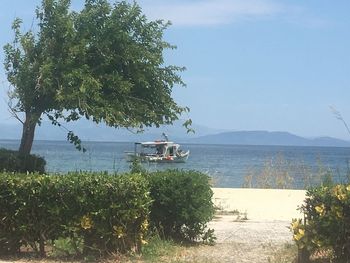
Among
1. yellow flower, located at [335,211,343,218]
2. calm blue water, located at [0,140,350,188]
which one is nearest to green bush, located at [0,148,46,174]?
calm blue water, located at [0,140,350,188]

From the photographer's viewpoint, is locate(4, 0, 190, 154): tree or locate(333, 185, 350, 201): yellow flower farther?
locate(4, 0, 190, 154): tree

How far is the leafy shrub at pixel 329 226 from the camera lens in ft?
23.8

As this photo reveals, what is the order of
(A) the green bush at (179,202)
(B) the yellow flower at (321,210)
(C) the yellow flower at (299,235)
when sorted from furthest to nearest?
(A) the green bush at (179,202) → (C) the yellow flower at (299,235) → (B) the yellow flower at (321,210)

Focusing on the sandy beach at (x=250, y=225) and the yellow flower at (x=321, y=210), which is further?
the sandy beach at (x=250, y=225)

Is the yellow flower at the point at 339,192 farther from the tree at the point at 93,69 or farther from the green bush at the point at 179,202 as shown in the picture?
the tree at the point at 93,69

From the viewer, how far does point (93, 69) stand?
12.6m

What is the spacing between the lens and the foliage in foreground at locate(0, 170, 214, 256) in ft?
25.6

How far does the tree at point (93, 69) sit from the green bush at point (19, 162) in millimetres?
563

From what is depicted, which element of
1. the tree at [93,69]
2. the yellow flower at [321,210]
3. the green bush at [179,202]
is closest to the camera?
the yellow flower at [321,210]

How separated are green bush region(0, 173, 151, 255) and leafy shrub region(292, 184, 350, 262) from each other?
6.76 ft

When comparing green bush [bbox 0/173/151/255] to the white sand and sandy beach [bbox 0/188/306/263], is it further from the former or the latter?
the white sand

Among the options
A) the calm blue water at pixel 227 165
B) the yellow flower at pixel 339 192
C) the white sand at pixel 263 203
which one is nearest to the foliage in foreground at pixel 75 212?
the calm blue water at pixel 227 165

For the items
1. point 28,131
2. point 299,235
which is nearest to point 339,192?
point 299,235

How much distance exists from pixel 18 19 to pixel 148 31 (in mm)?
2825
